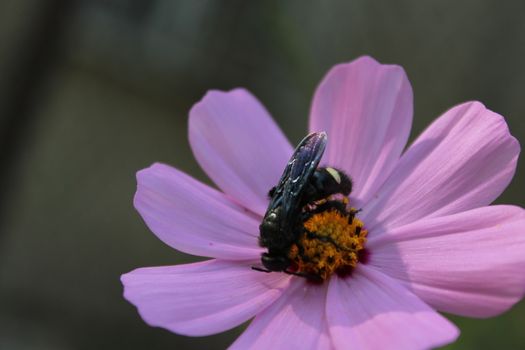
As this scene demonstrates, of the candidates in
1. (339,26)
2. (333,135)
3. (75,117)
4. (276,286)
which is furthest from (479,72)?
(75,117)

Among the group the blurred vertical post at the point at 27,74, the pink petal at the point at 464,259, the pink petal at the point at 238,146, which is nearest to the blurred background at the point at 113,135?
the blurred vertical post at the point at 27,74

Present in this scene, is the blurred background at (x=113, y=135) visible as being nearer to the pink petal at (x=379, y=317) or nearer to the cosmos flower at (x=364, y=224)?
the cosmos flower at (x=364, y=224)

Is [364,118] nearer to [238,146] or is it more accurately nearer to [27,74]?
[238,146]

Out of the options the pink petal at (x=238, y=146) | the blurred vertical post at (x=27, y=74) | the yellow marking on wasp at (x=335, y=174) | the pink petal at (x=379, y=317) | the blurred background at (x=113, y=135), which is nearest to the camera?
the pink petal at (x=379, y=317)

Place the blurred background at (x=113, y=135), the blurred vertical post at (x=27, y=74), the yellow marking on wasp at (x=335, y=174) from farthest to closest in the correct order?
the blurred background at (x=113, y=135)
the blurred vertical post at (x=27, y=74)
the yellow marking on wasp at (x=335, y=174)

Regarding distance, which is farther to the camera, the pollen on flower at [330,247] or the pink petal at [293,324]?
the pollen on flower at [330,247]

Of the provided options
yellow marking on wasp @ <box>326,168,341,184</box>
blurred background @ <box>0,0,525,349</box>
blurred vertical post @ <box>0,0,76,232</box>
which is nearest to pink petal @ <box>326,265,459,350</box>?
yellow marking on wasp @ <box>326,168,341,184</box>
